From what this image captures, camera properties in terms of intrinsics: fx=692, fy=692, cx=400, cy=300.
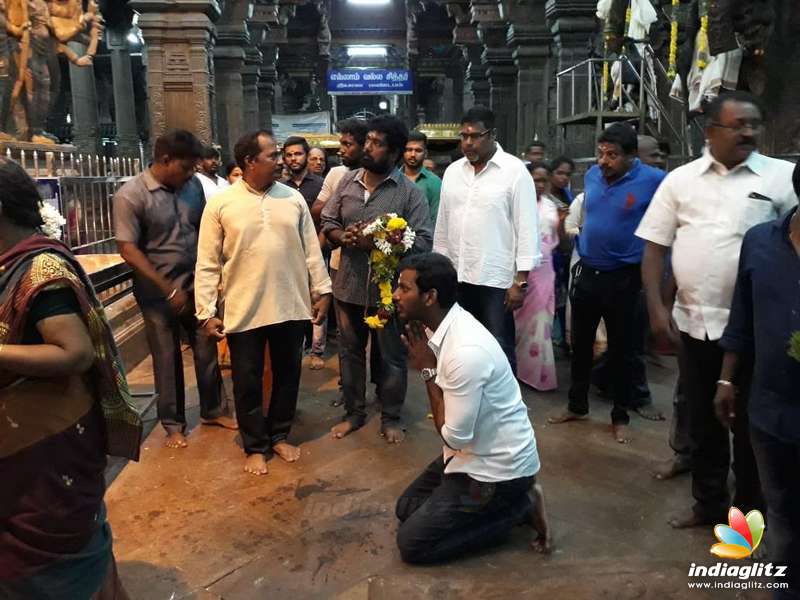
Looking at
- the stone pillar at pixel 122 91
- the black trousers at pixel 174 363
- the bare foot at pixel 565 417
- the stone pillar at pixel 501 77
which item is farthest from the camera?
the stone pillar at pixel 122 91

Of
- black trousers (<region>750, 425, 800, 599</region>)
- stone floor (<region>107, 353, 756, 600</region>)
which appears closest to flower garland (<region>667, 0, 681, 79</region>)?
stone floor (<region>107, 353, 756, 600</region>)

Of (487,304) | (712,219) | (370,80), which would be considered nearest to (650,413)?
(487,304)

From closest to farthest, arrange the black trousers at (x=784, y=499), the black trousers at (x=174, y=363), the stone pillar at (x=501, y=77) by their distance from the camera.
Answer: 1. the black trousers at (x=784, y=499)
2. the black trousers at (x=174, y=363)
3. the stone pillar at (x=501, y=77)

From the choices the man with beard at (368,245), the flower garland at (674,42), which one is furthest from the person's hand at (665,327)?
the flower garland at (674,42)

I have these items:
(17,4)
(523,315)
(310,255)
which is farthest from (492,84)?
(310,255)

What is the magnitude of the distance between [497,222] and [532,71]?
8.93 metres

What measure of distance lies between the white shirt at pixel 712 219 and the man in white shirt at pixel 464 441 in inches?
31.4

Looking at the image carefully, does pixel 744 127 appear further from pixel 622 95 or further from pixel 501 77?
pixel 501 77

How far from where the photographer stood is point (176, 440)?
401cm

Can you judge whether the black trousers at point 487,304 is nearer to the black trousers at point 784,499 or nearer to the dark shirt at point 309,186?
the dark shirt at point 309,186

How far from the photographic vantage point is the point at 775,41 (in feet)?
16.8

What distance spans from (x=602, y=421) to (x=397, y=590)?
212 cm

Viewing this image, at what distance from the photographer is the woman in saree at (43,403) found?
5.52 feet

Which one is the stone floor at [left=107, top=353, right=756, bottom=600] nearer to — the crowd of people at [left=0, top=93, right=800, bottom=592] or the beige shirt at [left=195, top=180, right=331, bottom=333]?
the crowd of people at [left=0, top=93, right=800, bottom=592]
